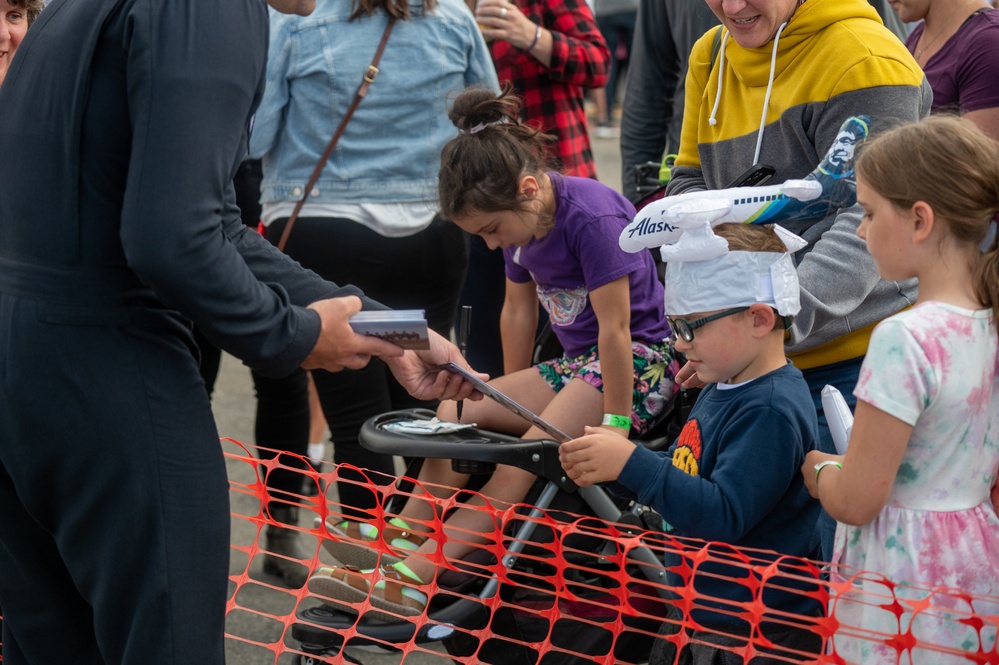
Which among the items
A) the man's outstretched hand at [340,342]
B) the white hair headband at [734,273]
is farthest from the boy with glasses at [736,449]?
the man's outstretched hand at [340,342]

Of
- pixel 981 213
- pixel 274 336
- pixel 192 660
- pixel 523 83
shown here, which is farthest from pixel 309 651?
pixel 523 83

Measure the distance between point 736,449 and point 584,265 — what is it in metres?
0.87

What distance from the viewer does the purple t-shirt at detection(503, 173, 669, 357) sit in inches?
115

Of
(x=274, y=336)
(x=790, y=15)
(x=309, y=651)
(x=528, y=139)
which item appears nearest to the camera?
(x=274, y=336)

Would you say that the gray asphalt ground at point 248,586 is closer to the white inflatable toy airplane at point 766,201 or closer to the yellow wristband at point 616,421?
the yellow wristband at point 616,421

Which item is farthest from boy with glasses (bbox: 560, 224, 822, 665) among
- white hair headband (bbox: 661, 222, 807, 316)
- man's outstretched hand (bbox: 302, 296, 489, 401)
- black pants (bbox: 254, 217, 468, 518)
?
black pants (bbox: 254, 217, 468, 518)

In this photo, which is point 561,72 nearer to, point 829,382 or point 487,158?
point 487,158

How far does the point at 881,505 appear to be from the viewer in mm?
1923

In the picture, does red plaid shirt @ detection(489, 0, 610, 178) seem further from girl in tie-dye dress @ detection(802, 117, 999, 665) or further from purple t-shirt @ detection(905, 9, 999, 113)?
girl in tie-dye dress @ detection(802, 117, 999, 665)

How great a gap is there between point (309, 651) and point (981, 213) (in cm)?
178

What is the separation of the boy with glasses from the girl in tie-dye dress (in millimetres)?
197

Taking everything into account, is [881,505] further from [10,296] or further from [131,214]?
[10,296]

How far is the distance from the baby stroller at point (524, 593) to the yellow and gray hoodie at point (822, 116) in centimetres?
61

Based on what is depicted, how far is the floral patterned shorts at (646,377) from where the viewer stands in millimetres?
2939
